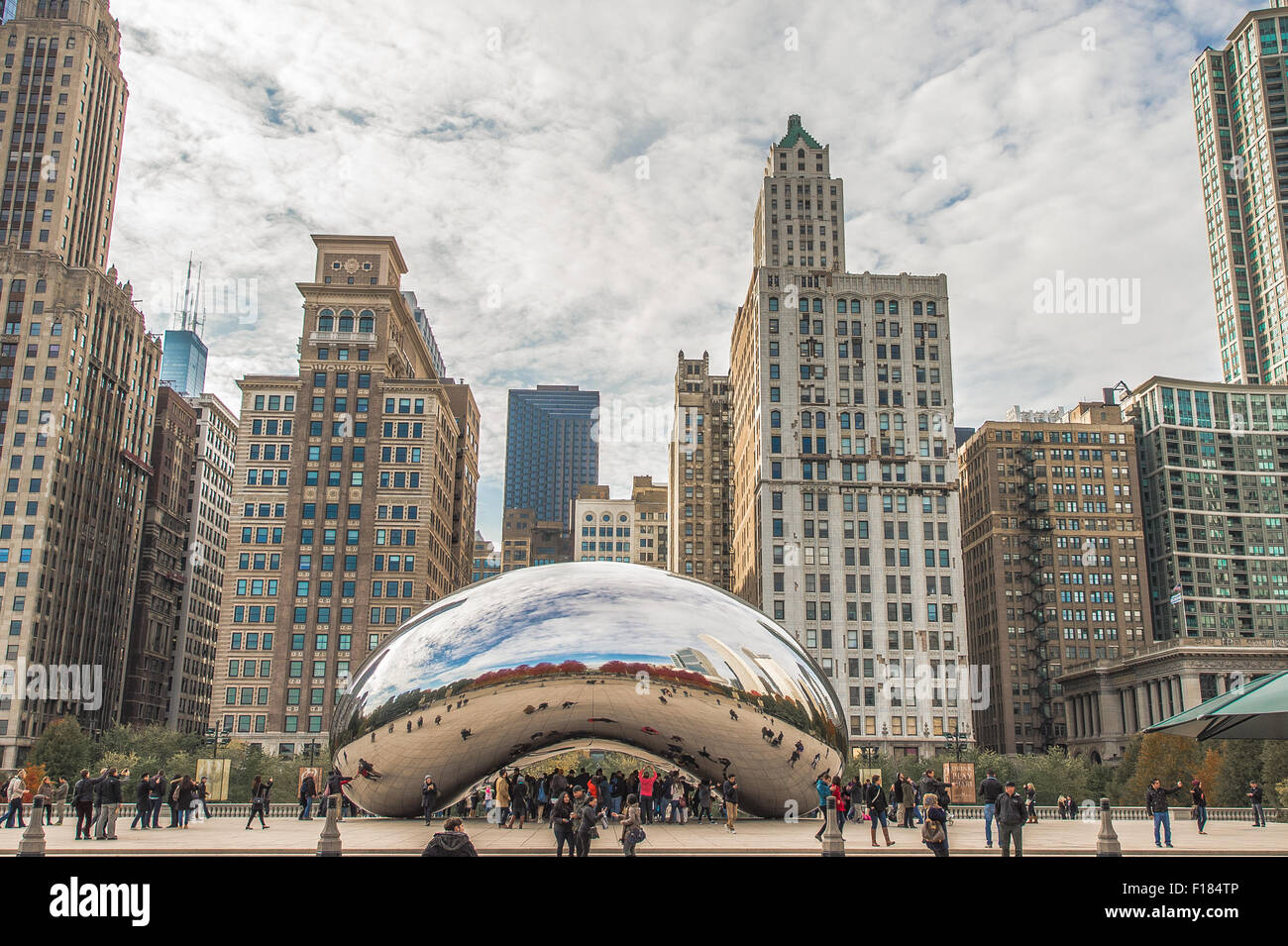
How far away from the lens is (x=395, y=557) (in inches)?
3885

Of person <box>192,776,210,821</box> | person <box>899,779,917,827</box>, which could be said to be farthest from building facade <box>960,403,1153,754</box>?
person <box>192,776,210,821</box>

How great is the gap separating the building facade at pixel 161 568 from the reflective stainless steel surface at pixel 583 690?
11857 cm

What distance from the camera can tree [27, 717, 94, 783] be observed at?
8269 cm

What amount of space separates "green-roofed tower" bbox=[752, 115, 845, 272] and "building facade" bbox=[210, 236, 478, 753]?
44.8 meters

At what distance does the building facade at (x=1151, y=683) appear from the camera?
100125 mm

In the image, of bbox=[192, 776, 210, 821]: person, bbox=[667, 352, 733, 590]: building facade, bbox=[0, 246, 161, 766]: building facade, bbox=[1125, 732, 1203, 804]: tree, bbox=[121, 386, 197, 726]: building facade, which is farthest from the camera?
bbox=[667, 352, 733, 590]: building facade

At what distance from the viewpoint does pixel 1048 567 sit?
141 metres

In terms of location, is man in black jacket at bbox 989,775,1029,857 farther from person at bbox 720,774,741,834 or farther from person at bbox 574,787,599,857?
person at bbox 574,787,599,857

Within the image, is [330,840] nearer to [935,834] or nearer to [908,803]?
[935,834]

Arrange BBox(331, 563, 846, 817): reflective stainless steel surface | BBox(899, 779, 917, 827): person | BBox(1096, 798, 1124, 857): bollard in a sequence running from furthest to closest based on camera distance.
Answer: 1. BBox(899, 779, 917, 827): person
2. BBox(331, 563, 846, 817): reflective stainless steel surface
3. BBox(1096, 798, 1124, 857): bollard

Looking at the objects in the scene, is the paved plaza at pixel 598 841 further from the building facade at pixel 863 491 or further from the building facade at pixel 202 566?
the building facade at pixel 202 566
